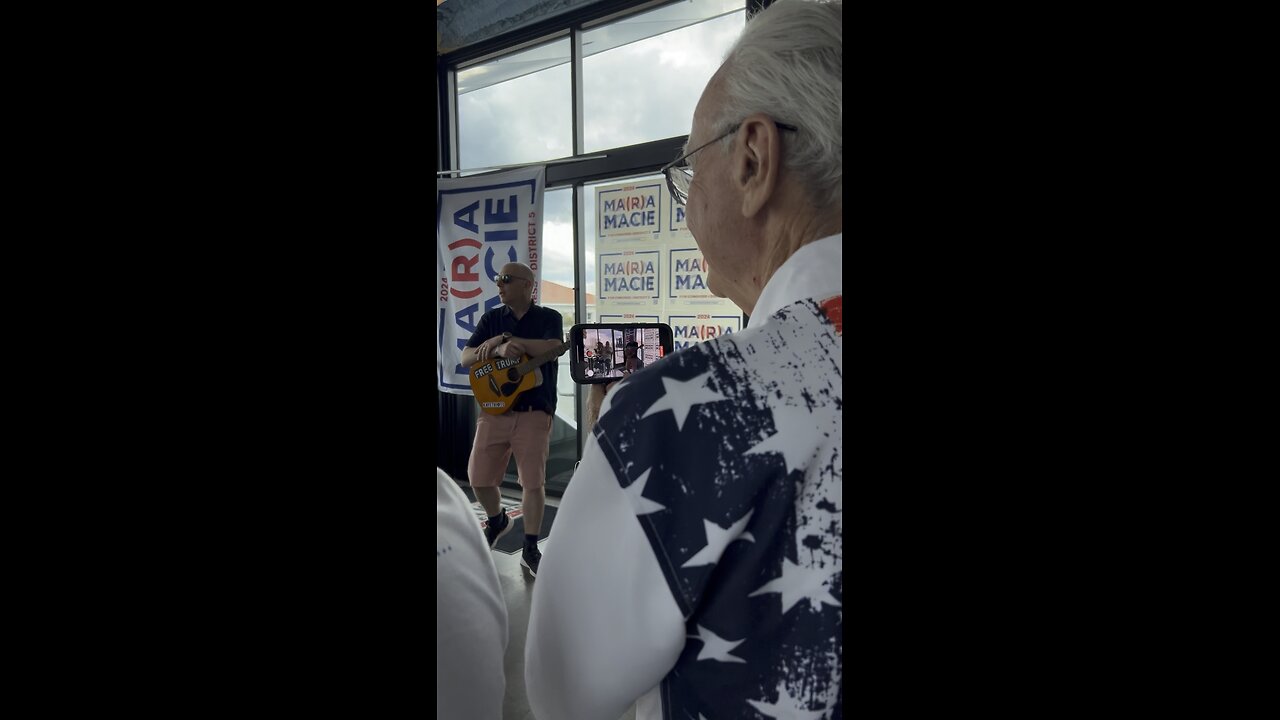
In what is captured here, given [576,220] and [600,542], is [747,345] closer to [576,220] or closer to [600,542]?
[600,542]

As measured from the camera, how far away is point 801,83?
0.53 metres

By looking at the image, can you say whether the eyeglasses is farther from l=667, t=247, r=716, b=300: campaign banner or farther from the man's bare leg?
l=667, t=247, r=716, b=300: campaign banner

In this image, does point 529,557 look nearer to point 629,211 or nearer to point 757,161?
point 629,211

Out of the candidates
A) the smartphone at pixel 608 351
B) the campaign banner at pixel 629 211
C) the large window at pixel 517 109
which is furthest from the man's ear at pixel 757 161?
the large window at pixel 517 109

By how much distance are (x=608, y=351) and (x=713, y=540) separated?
1122 millimetres

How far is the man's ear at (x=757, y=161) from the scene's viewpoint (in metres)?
0.55

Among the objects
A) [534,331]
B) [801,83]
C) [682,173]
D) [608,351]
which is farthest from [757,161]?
[534,331]

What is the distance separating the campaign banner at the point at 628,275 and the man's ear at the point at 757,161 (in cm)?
291

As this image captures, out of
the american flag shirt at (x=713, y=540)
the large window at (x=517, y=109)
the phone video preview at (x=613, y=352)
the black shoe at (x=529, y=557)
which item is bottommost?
the black shoe at (x=529, y=557)

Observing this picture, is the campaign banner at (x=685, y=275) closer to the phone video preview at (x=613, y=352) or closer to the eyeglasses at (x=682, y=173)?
the phone video preview at (x=613, y=352)

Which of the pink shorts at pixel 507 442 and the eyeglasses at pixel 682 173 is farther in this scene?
the pink shorts at pixel 507 442
